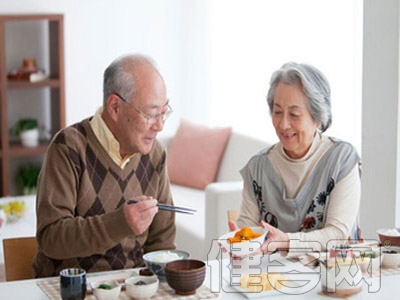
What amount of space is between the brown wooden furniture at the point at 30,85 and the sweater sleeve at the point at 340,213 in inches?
134

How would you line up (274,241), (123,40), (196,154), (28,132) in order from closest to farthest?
(274,241)
(196,154)
(28,132)
(123,40)

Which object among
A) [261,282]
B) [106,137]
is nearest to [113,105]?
[106,137]

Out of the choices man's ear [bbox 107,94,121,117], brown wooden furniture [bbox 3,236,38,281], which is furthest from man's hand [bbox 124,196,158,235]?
brown wooden furniture [bbox 3,236,38,281]

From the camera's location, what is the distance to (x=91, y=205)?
2582mm

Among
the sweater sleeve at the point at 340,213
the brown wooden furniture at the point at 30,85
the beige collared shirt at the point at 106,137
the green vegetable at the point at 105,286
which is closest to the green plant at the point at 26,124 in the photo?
the brown wooden furniture at the point at 30,85

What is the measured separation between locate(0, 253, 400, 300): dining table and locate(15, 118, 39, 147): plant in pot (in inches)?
140

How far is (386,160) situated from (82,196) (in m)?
1.56

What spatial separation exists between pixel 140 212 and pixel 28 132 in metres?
3.67

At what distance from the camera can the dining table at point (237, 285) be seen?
2.20 metres

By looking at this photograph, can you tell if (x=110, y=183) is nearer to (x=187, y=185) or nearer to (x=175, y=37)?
(x=187, y=185)

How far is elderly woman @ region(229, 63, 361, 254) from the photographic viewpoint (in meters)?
2.72

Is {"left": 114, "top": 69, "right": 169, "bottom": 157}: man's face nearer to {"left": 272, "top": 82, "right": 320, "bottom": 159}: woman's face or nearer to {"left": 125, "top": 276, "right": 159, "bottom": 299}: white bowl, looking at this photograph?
{"left": 272, "top": 82, "right": 320, "bottom": 159}: woman's face

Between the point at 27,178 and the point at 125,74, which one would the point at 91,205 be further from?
the point at 27,178

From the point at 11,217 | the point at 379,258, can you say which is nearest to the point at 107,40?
the point at 11,217
